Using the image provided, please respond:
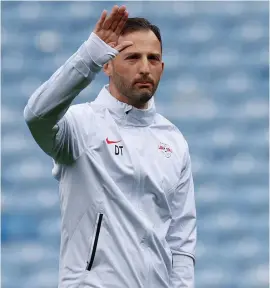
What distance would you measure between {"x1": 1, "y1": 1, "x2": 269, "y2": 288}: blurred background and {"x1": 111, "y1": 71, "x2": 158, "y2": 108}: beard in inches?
113

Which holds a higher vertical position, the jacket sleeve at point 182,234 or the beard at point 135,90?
the beard at point 135,90

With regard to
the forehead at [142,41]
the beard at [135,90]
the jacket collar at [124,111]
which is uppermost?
the forehead at [142,41]

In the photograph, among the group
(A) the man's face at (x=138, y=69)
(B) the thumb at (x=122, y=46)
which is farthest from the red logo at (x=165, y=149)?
(B) the thumb at (x=122, y=46)

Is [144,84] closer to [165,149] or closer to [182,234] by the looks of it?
[165,149]

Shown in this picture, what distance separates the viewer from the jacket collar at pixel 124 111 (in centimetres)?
293

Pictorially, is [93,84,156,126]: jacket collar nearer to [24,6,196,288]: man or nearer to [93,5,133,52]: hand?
[24,6,196,288]: man

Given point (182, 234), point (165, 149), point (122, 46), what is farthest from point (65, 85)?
point (182, 234)

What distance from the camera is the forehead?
9.54ft

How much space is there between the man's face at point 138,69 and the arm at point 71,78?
17 cm

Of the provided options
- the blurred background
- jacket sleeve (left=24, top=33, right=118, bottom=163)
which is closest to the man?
jacket sleeve (left=24, top=33, right=118, bottom=163)

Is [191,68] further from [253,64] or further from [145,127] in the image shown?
[145,127]

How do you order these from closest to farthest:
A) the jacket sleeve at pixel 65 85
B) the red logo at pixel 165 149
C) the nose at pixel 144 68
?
the jacket sleeve at pixel 65 85
the nose at pixel 144 68
the red logo at pixel 165 149

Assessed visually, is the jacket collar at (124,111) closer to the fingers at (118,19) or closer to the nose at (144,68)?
the nose at (144,68)

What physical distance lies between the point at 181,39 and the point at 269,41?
573mm
